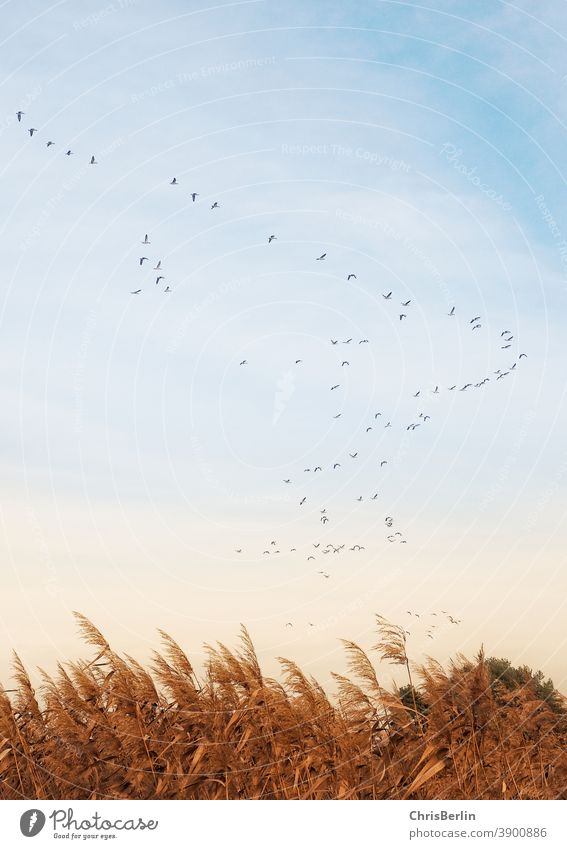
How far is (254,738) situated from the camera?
44.5ft

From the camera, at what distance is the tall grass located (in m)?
13.0

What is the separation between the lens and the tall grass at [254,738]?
13.0 meters

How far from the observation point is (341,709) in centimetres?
1365
